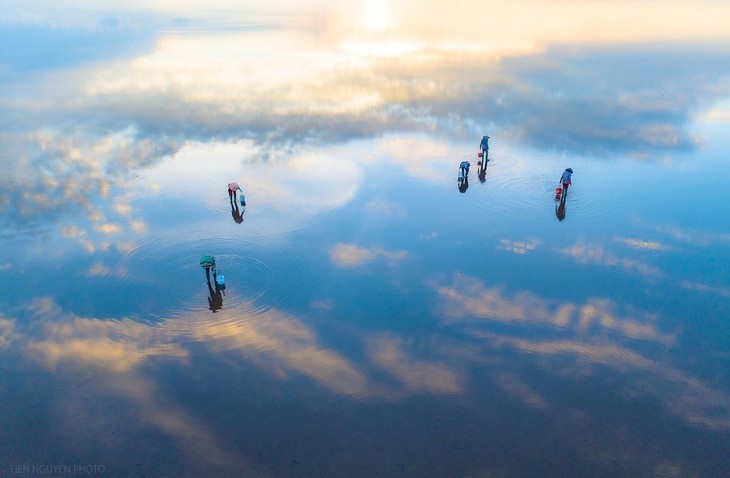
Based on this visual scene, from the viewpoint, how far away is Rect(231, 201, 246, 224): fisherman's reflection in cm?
2197

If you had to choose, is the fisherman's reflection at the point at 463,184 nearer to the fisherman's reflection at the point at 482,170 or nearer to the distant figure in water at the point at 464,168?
the distant figure in water at the point at 464,168

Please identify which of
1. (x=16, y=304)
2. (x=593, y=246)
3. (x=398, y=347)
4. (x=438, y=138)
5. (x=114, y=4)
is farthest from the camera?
(x=114, y=4)

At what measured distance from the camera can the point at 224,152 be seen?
92.7 feet

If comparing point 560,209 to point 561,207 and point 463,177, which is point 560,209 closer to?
point 561,207

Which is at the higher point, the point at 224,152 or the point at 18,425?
the point at 224,152

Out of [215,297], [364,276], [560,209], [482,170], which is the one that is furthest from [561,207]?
[215,297]

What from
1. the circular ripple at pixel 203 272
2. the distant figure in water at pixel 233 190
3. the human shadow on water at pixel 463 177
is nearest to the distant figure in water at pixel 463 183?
the human shadow on water at pixel 463 177

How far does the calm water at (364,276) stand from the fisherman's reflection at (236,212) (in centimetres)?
15

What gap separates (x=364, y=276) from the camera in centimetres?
1884

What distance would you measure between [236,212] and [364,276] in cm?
725

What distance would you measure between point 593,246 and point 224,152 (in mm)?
19534

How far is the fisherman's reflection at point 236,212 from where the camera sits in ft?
72.1

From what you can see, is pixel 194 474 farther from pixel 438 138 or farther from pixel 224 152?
pixel 438 138

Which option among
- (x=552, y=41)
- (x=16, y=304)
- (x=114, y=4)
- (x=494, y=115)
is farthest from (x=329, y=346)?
(x=114, y=4)
